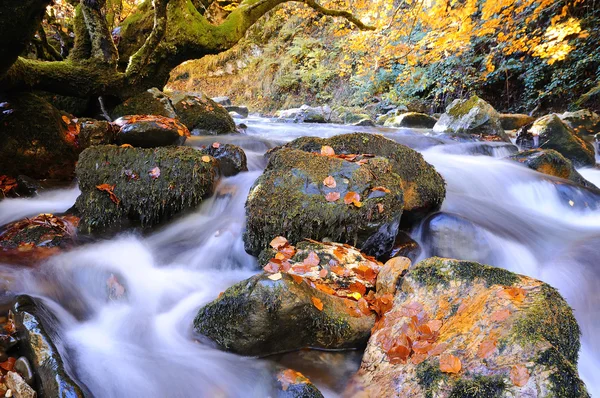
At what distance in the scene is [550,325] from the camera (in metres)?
1.89

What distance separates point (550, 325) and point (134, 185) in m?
4.07

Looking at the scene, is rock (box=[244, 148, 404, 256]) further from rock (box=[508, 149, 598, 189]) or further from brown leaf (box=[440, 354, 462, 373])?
rock (box=[508, 149, 598, 189])

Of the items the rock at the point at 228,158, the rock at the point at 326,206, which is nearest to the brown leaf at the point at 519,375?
the rock at the point at 326,206

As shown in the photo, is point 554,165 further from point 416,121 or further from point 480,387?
point 416,121

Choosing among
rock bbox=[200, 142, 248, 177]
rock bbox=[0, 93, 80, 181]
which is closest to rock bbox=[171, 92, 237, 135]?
rock bbox=[0, 93, 80, 181]

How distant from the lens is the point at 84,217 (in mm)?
4207

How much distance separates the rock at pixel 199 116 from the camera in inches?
313

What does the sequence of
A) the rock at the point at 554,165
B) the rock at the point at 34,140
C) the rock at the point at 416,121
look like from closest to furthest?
the rock at the point at 34,140, the rock at the point at 554,165, the rock at the point at 416,121

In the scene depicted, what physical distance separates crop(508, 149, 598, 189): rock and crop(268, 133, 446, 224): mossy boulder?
3006 millimetres

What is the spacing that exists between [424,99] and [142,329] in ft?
48.3

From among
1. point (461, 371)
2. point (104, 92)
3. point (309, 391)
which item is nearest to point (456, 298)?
point (461, 371)

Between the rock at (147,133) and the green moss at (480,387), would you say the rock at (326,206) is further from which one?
the rock at (147,133)

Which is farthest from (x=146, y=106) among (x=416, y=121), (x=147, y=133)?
(x=416, y=121)

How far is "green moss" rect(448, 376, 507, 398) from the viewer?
1.69 meters
